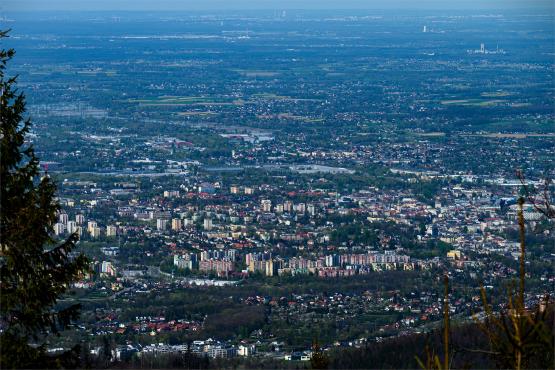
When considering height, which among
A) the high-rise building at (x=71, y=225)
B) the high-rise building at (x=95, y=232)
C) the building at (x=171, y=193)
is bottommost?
the building at (x=171, y=193)

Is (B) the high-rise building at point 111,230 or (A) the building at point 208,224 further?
(A) the building at point 208,224

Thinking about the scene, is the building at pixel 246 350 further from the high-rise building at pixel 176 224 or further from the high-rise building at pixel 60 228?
the high-rise building at pixel 176 224

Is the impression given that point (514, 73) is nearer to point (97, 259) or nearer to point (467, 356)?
point (97, 259)

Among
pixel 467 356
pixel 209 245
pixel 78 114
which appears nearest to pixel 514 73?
pixel 78 114

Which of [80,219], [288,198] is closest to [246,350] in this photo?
[80,219]

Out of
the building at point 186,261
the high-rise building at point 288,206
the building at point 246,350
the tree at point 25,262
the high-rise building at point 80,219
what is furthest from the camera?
the high-rise building at point 288,206

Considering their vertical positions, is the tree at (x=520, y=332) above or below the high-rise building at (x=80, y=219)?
above

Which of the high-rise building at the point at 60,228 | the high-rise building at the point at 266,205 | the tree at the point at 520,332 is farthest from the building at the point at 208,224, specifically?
the tree at the point at 520,332

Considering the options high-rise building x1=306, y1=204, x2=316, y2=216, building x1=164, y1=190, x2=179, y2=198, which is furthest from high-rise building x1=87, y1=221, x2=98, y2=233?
high-rise building x1=306, y1=204, x2=316, y2=216

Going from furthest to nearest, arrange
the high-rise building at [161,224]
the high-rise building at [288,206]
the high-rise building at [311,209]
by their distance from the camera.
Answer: the high-rise building at [288,206] → the high-rise building at [311,209] → the high-rise building at [161,224]

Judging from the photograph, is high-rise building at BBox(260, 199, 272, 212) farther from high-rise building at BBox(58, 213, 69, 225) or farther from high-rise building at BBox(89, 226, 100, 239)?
high-rise building at BBox(58, 213, 69, 225)

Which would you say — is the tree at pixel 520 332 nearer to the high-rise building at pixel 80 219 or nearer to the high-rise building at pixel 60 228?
the high-rise building at pixel 60 228
